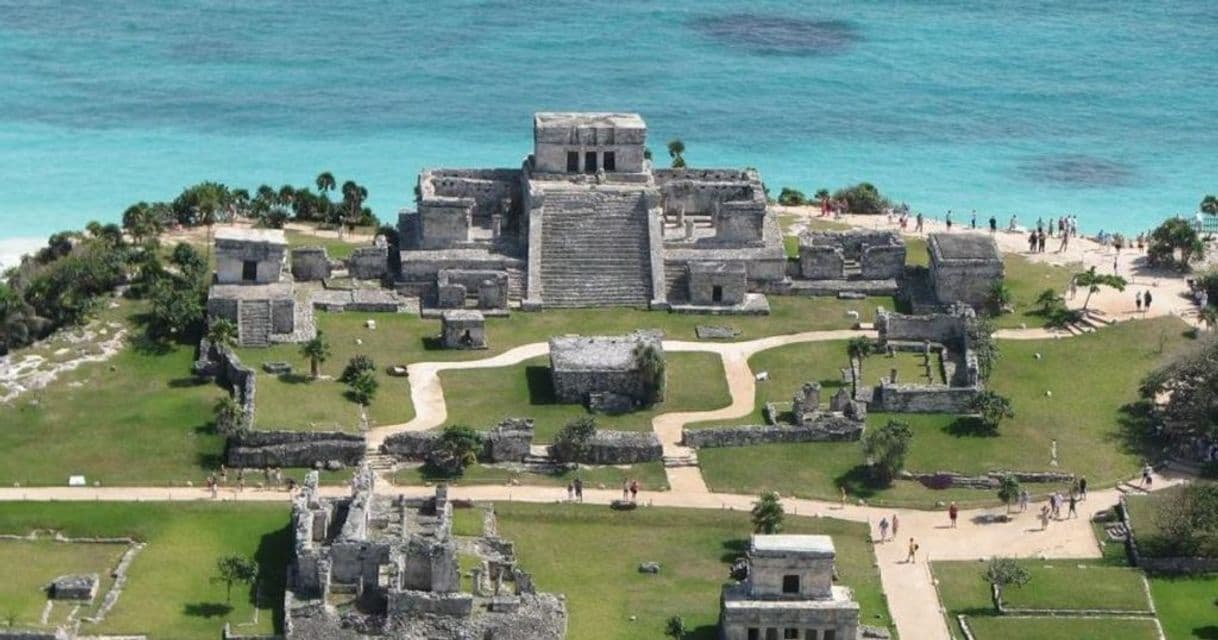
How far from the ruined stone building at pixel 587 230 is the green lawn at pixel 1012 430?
10547mm

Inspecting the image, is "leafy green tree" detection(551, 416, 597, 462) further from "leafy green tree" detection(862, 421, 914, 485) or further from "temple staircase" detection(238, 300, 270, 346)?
"temple staircase" detection(238, 300, 270, 346)

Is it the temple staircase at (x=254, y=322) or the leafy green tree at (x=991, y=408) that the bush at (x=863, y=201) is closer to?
the leafy green tree at (x=991, y=408)

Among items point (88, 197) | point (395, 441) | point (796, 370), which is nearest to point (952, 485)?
point (796, 370)

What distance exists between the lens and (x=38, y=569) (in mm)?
123125

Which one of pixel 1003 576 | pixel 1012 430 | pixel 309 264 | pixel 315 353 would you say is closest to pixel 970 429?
pixel 1012 430

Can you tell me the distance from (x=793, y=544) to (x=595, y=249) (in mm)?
44837

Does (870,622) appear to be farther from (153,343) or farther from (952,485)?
(153,343)

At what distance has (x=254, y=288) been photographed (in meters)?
152

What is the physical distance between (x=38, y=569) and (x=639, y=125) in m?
54.1

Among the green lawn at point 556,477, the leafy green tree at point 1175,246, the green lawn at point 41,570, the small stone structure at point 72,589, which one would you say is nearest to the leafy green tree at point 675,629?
the green lawn at point 556,477

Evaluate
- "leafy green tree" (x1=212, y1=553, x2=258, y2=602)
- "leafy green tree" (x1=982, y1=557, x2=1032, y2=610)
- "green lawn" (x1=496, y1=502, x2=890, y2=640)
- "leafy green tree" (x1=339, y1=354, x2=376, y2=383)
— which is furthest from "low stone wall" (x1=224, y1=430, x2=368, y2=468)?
"leafy green tree" (x1=982, y1=557, x2=1032, y2=610)

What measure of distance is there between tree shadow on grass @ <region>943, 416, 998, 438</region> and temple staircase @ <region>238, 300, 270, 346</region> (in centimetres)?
3397

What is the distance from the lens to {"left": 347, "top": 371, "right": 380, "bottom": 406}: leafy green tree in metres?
140

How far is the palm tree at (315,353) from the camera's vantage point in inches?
5640
